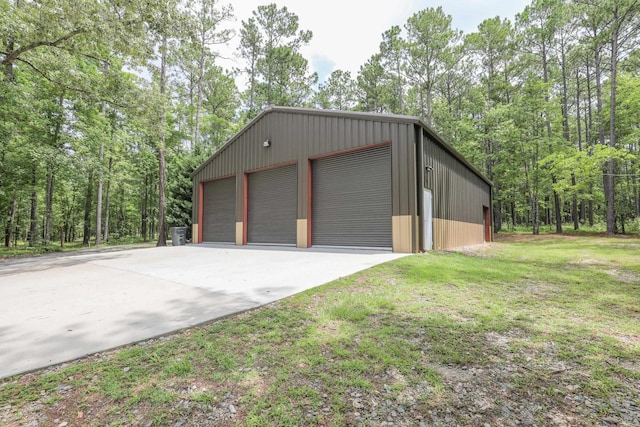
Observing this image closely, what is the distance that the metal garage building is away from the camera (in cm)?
693

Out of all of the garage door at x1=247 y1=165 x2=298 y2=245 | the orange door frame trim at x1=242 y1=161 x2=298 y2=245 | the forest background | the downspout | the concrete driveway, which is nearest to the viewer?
the concrete driveway

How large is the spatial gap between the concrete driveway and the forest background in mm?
6304

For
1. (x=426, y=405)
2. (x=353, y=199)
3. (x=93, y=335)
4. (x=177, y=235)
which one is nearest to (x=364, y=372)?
(x=426, y=405)

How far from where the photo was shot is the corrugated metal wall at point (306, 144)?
684 centimetres

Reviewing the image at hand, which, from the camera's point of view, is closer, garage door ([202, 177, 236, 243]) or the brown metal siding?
the brown metal siding

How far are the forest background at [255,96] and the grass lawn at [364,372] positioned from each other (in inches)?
332

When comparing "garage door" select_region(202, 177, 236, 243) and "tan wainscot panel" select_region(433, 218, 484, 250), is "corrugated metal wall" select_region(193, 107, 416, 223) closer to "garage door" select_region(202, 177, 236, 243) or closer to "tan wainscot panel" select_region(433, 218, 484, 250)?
"garage door" select_region(202, 177, 236, 243)

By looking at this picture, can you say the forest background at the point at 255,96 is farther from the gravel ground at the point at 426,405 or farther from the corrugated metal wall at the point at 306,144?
the gravel ground at the point at 426,405

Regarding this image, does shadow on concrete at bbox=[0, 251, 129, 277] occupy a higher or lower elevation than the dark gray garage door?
lower

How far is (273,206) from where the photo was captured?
10.0 metres

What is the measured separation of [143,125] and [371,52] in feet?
60.5

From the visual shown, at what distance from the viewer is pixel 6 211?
17.2m

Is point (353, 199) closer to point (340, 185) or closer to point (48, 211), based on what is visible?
point (340, 185)

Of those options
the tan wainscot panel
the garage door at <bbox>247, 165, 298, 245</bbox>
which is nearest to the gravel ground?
the tan wainscot panel
